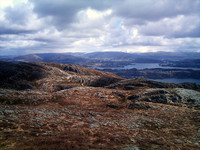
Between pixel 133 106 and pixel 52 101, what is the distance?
24502 millimetres

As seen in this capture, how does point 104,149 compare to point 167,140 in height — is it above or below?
above

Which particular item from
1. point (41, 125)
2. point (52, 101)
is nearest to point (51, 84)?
point (52, 101)

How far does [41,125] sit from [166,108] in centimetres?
3289

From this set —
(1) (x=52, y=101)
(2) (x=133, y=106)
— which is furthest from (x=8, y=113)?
(2) (x=133, y=106)

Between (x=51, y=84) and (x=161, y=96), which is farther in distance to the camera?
(x=51, y=84)

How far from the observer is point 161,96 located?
44375 mm

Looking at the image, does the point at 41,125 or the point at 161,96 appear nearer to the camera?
the point at 41,125

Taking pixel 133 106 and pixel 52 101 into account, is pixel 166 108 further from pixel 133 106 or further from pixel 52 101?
pixel 52 101

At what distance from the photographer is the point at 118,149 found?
14477 millimetres

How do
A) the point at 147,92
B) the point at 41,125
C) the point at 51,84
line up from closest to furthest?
the point at 41,125 → the point at 147,92 → the point at 51,84

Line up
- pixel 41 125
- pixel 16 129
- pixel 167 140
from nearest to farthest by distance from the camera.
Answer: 1. pixel 16 129
2. pixel 167 140
3. pixel 41 125

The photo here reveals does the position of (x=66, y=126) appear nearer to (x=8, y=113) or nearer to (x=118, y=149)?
(x=118, y=149)

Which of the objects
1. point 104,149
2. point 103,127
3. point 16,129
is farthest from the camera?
point 103,127

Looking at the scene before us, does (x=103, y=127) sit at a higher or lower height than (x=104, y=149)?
lower
